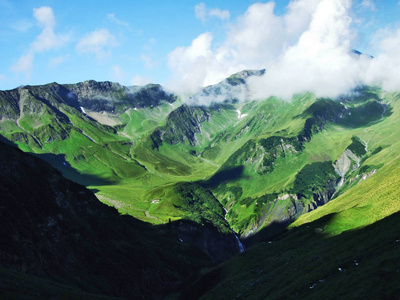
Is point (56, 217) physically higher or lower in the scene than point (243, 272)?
higher

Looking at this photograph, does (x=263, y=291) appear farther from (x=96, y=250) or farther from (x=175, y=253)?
(x=175, y=253)

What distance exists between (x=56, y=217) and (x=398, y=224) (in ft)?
311

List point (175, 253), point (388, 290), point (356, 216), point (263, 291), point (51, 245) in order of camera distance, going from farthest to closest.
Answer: point (175, 253)
point (51, 245)
point (356, 216)
point (263, 291)
point (388, 290)

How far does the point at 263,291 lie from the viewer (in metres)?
61.8

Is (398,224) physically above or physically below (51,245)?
below

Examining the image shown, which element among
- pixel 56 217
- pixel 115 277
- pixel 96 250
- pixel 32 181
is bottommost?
pixel 115 277

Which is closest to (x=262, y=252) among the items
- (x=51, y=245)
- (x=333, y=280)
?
(x=333, y=280)

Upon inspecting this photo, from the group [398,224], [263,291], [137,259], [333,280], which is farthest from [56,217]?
[398,224]

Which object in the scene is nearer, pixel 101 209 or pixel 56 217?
pixel 56 217

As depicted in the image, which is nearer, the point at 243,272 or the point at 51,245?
the point at 243,272

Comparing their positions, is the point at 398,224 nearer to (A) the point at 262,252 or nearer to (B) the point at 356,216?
(B) the point at 356,216

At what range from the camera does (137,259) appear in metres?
125

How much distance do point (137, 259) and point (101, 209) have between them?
28.7m

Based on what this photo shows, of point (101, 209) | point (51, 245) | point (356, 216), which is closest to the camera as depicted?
point (356, 216)
